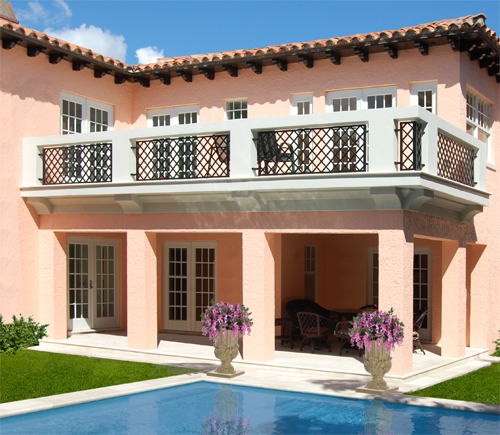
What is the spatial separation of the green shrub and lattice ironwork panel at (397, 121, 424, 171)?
9424 millimetres

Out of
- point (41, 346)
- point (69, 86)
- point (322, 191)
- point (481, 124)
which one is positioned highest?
point (69, 86)

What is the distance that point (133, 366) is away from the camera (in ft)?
43.6

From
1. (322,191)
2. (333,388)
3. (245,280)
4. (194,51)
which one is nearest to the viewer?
(333,388)

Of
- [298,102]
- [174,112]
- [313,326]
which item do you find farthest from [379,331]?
[174,112]

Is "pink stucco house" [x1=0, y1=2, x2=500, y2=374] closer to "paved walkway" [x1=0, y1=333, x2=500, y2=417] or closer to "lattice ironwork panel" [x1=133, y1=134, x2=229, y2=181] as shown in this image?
"lattice ironwork panel" [x1=133, y1=134, x2=229, y2=181]

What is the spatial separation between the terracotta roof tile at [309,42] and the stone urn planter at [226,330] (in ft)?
21.8

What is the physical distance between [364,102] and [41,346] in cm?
977

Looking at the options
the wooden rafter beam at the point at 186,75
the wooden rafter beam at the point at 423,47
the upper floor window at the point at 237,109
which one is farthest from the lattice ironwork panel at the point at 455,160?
the wooden rafter beam at the point at 186,75

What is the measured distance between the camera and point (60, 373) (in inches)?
486

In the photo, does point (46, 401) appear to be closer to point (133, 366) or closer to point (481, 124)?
point (133, 366)

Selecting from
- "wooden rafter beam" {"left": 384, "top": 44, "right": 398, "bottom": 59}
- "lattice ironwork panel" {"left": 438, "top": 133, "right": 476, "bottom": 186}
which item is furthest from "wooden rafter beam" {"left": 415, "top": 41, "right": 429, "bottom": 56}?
"lattice ironwork panel" {"left": 438, "top": 133, "right": 476, "bottom": 186}

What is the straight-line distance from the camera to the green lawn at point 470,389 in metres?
10.9

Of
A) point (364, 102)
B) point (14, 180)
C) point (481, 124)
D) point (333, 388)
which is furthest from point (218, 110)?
point (333, 388)

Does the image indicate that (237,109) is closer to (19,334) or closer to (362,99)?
(362,99)
